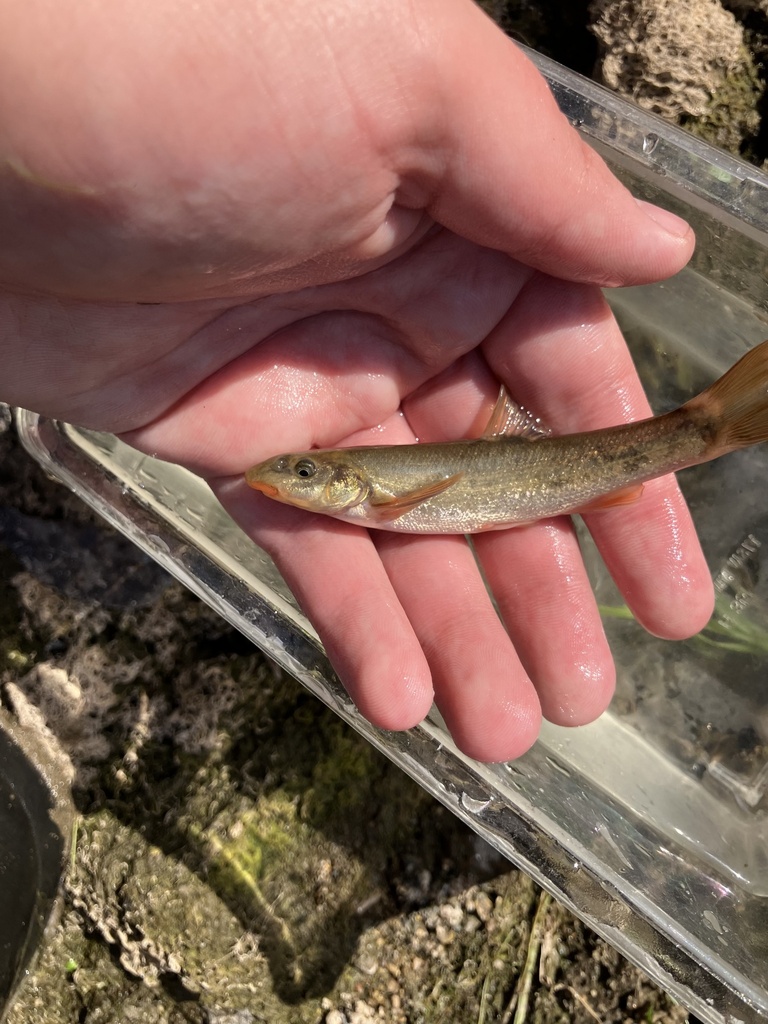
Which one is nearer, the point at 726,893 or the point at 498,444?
the point at 498,444

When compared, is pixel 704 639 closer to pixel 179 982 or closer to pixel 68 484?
pixel 179 982

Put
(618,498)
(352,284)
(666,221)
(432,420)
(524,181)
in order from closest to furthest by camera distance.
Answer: (524,181)
(666,221)
(352,284)
(618,498)
(432,420)

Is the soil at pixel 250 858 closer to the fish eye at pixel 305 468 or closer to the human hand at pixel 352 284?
the human hand at pixel 352 284

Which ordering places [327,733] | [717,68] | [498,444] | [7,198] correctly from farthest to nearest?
[327,733], [717,68], [498,444], [7,198]

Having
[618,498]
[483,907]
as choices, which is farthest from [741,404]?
[483,907]

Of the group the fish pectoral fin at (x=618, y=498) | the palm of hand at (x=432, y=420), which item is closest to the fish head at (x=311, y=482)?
the palm of hand at (x=432, y=420)

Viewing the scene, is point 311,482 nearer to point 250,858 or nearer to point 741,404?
point 741,404

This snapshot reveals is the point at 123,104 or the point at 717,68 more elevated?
the point at 717,68

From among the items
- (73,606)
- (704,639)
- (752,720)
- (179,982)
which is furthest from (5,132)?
(752,720)
